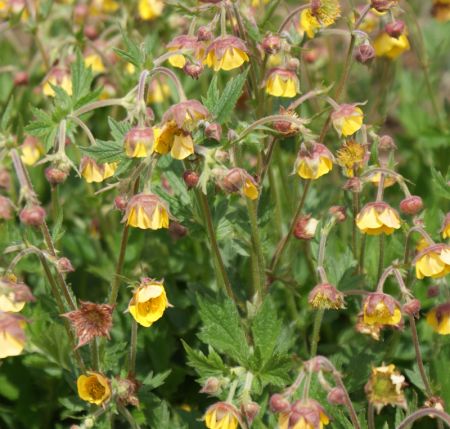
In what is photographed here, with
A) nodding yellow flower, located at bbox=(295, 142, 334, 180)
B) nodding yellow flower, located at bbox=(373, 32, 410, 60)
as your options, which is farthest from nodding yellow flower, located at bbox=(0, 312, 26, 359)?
nodding yellow flower, located at bbox=(373, 32, 410, 60)

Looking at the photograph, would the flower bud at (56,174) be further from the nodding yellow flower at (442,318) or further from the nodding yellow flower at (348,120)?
the nodding yellow flower at (442,318)

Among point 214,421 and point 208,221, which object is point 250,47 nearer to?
point 208,221

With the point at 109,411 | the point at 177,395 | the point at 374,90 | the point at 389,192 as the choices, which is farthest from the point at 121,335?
the point at 374,90

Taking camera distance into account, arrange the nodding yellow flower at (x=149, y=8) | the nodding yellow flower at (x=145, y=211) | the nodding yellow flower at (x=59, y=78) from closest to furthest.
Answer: the nodding yellow flower at (x=145, y=211) → the nodding yellow flower at (x=59, y=78) → the nodding yellow flower at (x=149, y=8)

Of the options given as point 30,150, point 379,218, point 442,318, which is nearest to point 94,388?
point 379,218

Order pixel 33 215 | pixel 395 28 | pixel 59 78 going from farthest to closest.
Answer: pixel 59 78 → pixel 395 28 → pixel 33 215

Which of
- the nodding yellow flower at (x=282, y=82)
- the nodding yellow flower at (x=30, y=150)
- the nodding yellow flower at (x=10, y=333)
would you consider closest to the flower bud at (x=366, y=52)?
the nodding yellow flower at (x=282, y=82)

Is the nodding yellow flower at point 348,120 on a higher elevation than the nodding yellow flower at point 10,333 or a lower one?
higher

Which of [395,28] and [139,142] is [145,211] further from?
[395,28]
